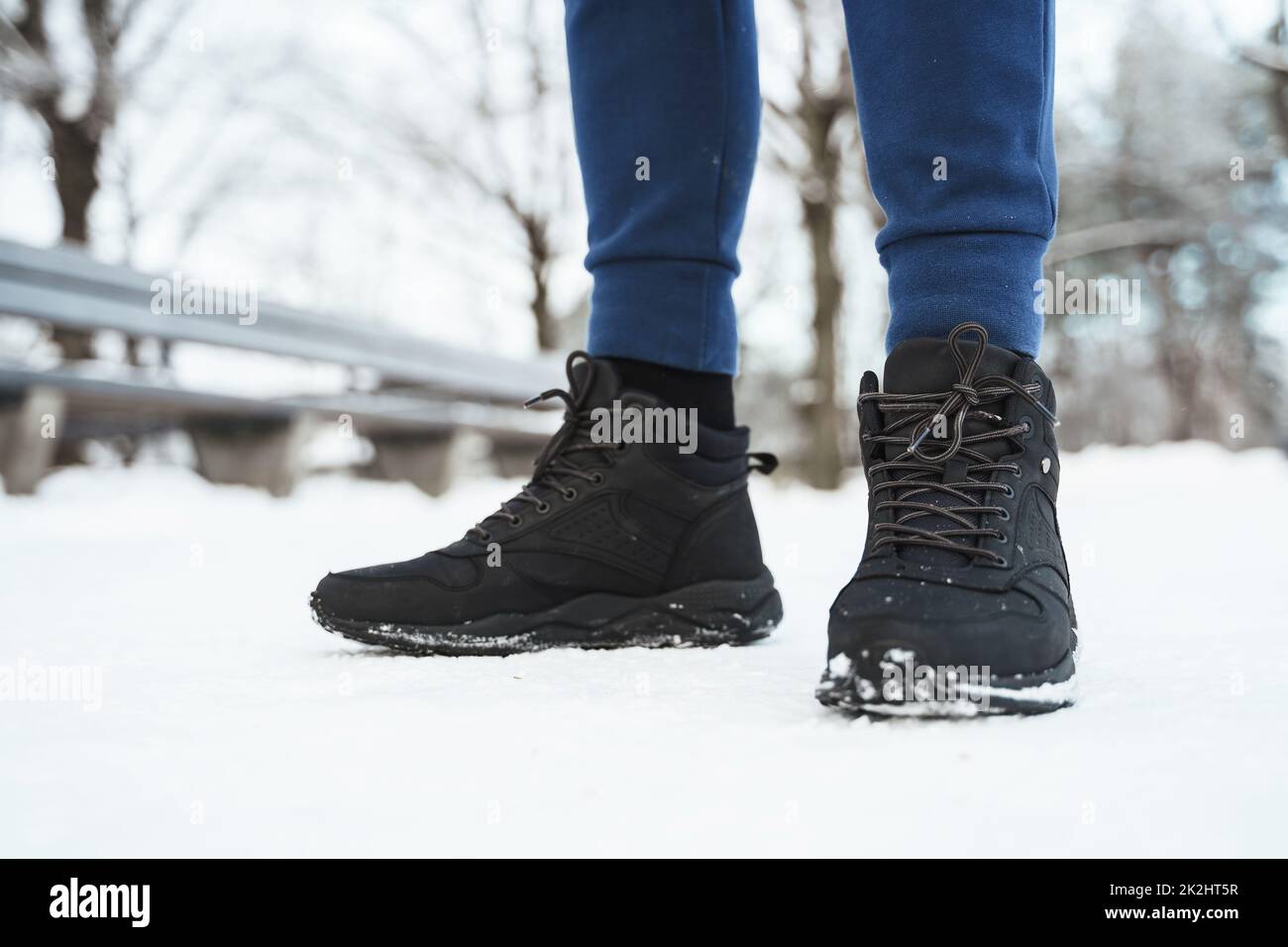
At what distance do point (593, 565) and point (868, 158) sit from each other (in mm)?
503

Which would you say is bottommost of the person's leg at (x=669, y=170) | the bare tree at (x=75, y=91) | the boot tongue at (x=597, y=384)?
the boot tongue at (x=597, y=384)

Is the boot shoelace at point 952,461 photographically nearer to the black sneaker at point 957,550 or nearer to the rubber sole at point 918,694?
the black sneaker at point 957,550

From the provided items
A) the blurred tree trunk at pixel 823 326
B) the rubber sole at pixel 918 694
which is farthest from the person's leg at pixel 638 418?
the blurred tree trunk at pixel 823 326

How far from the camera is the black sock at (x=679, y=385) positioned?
114 cm

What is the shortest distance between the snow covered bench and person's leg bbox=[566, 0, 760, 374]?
2.27 m

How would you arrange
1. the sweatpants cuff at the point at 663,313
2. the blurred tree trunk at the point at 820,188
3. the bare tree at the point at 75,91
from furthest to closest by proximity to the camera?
the blurred tree trunk at the point at 820,188 → the bare tree at the point at 75,91 → the sweatpants cuff at the point at 663,313

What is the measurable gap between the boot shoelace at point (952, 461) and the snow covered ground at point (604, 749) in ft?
0.52

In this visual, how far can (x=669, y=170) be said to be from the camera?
3.73 ft

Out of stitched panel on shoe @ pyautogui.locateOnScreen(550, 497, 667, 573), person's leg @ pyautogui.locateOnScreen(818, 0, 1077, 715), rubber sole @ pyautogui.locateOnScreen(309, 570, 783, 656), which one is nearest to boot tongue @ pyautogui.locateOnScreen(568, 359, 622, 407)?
stitched panel on shoe @ pyautogui.locateOnScreen(550, 497, 667, 573)

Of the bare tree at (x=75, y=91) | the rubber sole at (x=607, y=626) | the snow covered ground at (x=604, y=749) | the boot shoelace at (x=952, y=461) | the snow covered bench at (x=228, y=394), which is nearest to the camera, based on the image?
the snow covered ground at (x=604, y=749)

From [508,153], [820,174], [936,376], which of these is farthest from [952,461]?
[508,153]

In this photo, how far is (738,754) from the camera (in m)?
0.63

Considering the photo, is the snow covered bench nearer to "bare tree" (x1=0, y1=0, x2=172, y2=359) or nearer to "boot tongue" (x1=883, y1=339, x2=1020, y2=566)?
"bare tree" (x1=0, y1=0, x2=172, y2=359)
